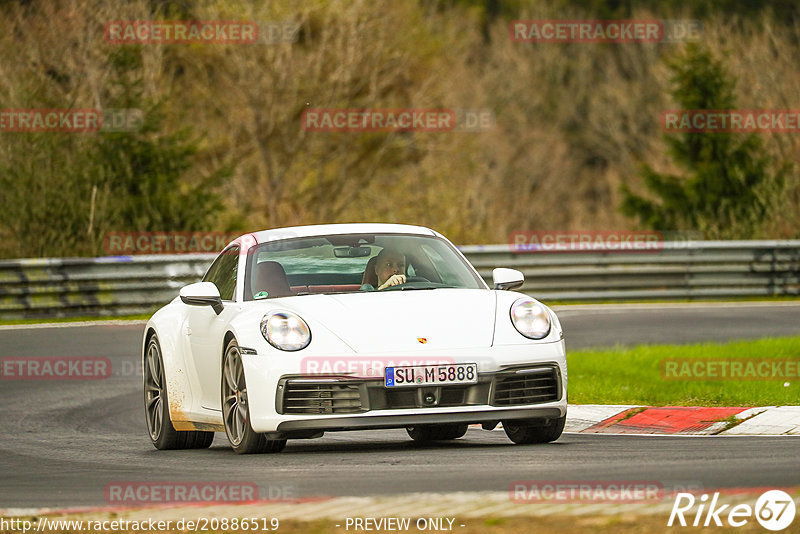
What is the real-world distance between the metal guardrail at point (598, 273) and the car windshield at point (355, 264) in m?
12.3

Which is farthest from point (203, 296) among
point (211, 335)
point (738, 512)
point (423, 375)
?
point (738, 512)

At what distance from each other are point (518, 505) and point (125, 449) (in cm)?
482

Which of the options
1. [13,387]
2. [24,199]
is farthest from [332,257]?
[24,199]

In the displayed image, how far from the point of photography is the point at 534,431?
9406mm

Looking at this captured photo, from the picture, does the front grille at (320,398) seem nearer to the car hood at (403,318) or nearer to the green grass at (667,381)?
the car hood at (403,318)

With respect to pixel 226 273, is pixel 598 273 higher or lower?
lower

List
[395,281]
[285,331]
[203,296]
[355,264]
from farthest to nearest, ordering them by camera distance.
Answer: [355,264] < [395,281] < [203,296] < [285,331]

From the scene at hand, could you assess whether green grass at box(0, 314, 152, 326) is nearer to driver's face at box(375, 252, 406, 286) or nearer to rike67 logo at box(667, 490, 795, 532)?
driver's face at box(375, 252, 406, 286)

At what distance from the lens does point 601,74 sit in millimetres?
62781

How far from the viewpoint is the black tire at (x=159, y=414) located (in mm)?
10469

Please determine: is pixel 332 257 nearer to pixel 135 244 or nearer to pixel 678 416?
pixel 678 416

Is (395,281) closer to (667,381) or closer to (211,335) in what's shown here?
(211,335)

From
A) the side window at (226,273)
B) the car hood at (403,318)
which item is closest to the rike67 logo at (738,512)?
the car hood at (403,318)

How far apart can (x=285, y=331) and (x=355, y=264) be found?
64.9 inches
